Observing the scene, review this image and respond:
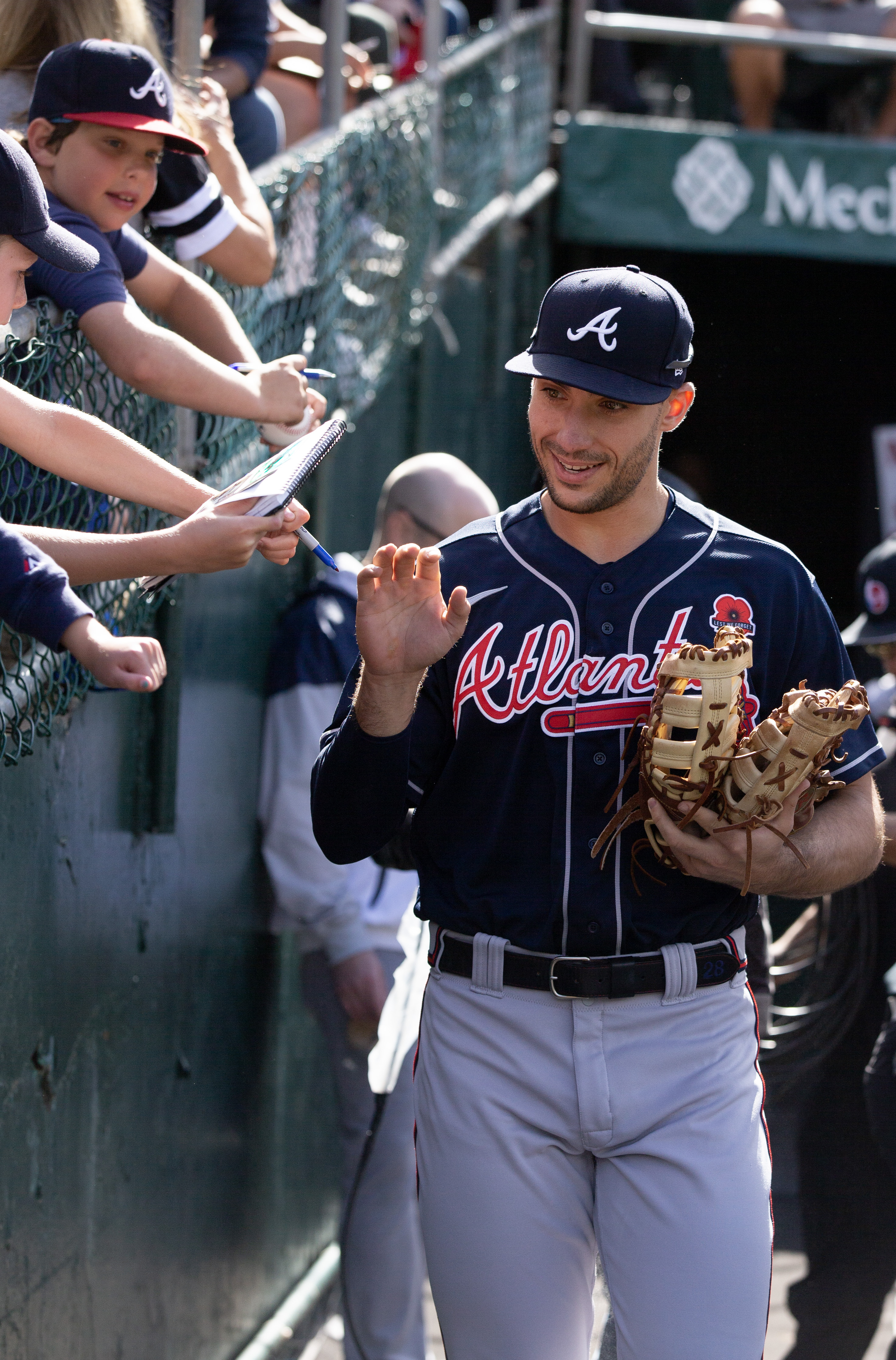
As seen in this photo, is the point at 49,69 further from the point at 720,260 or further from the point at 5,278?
the point at 720,260

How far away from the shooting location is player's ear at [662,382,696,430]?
2484 millimetres

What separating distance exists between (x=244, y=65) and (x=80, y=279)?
5.60ft

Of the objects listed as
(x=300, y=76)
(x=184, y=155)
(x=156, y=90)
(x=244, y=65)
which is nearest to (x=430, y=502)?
(x=184, y=155)

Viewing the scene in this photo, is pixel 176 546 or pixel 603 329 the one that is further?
pixel 603 329

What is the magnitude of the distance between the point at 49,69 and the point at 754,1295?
7.27ft

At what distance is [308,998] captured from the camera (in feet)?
14.1

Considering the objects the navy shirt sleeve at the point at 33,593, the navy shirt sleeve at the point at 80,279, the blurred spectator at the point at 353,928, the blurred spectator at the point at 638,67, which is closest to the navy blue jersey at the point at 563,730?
the navy shirt sleeve at the point at 33,593

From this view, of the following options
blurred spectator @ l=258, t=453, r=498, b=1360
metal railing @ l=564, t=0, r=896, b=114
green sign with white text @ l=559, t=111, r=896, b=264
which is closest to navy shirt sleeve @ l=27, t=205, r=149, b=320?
blurred spectator @ l=258, t=453, r=498, b=1360

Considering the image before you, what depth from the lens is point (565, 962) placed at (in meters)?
2.34

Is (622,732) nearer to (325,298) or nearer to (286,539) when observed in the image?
(286,539)

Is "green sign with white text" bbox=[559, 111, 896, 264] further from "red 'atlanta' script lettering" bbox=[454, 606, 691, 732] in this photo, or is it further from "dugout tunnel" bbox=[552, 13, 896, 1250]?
"red 'atlanta' script lettering" bbox=[454, 606, 691, 732]

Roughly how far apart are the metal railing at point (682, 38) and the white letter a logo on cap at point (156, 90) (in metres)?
5.90

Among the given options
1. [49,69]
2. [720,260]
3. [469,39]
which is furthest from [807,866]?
[720,260]

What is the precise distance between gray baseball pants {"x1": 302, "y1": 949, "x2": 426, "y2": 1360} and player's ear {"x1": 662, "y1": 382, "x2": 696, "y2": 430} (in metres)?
1.97
